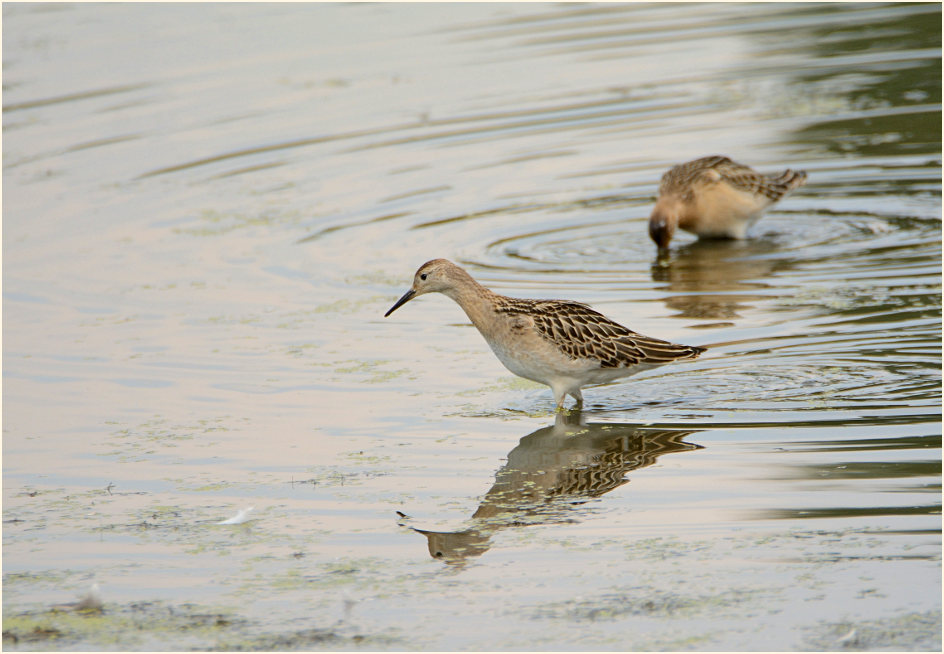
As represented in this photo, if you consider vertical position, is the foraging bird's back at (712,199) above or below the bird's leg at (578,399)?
above

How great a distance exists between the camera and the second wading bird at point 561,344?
9.65 m

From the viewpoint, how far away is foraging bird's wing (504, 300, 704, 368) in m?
9.66

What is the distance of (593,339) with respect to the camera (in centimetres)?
971

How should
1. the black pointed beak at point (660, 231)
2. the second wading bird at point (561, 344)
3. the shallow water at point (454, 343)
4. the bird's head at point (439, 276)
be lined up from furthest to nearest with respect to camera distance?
the black pointed beak at point (660, 231), the bird's head at point (439, 276), the second wading bird at point (561, 344), the shallow water at point (454, 343)

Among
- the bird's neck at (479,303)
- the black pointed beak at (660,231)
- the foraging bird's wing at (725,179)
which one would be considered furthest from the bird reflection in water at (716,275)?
the bird's neck at (479,303)

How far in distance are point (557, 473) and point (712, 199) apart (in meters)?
6.58

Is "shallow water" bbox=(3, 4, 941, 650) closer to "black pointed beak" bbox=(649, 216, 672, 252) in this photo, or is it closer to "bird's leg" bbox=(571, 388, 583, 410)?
"bird's leg" bbox=(571, 388, 583, 410)

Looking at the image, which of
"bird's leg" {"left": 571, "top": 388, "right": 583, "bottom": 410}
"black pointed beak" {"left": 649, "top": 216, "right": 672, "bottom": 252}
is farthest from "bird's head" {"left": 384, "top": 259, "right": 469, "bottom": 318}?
"black pointed beak" {"left": 649, "top": 216, "right": 672, "bottom": 252}

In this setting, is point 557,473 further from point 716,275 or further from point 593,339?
point 716,275

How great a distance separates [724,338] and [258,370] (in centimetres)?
348

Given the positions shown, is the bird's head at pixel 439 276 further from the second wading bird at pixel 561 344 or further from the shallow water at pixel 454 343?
the shallow water at pixel 454 343

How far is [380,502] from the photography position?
8.18 meters

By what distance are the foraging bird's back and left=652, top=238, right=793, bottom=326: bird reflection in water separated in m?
0.22

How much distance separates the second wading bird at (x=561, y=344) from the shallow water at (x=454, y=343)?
286 millimetres
